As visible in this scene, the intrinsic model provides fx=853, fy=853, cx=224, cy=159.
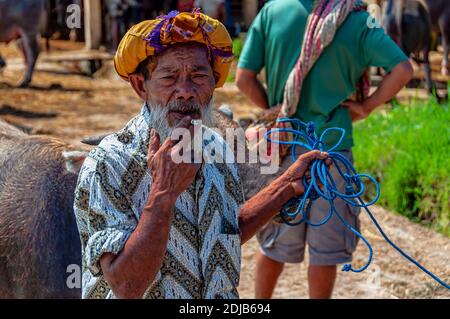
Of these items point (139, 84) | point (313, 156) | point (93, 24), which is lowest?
point (93, 24)

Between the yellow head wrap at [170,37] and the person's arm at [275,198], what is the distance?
0.45 meters

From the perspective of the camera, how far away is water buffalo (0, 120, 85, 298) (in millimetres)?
3578

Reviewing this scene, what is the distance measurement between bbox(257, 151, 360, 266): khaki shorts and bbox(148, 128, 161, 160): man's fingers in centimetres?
188

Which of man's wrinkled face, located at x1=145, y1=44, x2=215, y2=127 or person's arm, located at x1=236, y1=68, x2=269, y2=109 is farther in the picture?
person's arm, located at x1=236, y1=68, x2=269, y2=109

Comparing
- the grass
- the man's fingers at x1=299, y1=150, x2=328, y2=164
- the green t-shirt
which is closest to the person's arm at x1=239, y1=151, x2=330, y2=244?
the man's fingers at x1=299, y1=150, x2=328, y2=164

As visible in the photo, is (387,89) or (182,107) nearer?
(182,107)

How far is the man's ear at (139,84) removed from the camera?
2.53m

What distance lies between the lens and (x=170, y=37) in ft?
7.87

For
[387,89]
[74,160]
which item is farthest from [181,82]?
[387,89]

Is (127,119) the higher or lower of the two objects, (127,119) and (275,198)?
the lower

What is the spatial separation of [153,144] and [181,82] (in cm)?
21

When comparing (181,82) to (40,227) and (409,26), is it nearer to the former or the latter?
(40,227)

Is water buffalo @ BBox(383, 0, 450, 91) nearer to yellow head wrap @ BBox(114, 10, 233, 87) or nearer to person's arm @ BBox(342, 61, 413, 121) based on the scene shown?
person's arm @ BBox(342, 61, 413, 121)

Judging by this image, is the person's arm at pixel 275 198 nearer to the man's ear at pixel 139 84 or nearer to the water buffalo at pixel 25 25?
the man's ear at pixel 139 84
